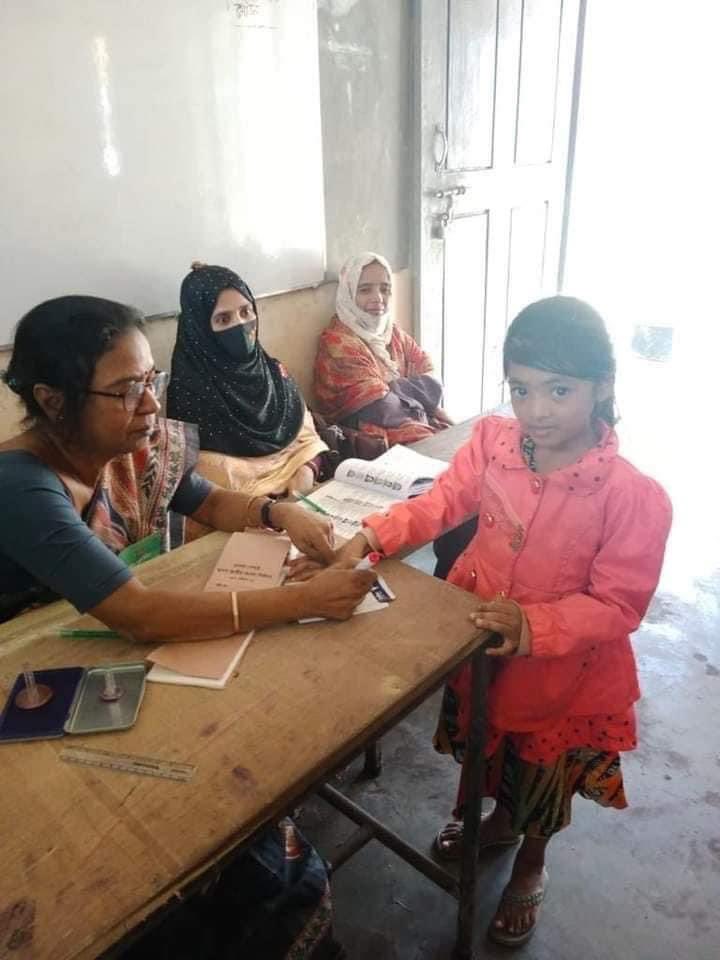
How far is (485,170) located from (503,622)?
2.97 metres

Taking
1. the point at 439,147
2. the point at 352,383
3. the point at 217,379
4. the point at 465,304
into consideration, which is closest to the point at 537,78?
the point at 439,147

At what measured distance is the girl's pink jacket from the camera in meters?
1.11

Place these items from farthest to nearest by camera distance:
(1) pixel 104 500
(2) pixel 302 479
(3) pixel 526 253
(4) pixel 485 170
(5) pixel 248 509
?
(3) pixel 526 253 → (4) pixel 485 170 → (2) pixel 302 479 → (5) pixel 248 509 → (1) pixel 104 500

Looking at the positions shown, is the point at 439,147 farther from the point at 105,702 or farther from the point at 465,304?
the point at 105,702

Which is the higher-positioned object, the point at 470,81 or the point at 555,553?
the point at 470,81

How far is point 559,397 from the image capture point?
1103 mm

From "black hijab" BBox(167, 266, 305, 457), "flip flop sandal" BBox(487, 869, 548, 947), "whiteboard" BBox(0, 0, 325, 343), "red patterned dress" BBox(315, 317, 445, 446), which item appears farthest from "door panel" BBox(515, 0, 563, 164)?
"flip flop sandal" BBox(487, 869, 548, 947)

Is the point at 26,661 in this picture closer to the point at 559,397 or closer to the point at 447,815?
the point at 559,397

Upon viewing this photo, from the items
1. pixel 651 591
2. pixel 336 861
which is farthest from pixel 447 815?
pixel 651 591

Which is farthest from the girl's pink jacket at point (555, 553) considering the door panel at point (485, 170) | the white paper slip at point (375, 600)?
the door panel at point (485, 170)

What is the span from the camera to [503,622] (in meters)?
1.09

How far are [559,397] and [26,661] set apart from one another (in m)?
0.92

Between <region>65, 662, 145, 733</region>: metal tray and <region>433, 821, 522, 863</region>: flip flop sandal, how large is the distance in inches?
39.9

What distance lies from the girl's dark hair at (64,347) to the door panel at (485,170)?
2.24 metres
